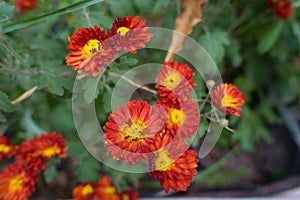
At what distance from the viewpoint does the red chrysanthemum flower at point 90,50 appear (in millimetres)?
497

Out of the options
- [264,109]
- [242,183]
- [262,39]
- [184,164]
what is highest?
[262,39]

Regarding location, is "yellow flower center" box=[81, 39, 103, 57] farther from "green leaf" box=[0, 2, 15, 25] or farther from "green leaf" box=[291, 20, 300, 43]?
"green leaf" box=[291, 20, 300, 43]

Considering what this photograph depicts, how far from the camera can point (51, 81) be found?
66cm

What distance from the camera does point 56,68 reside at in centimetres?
71

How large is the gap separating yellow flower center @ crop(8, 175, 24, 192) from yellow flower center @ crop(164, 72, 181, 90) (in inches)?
11.8

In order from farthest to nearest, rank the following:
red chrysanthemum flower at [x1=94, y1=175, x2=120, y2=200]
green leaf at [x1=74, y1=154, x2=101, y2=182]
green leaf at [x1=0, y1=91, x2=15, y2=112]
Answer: green leaf at [x1=74, y1=154, x2=101, y2=182]
red chrysanthemum flower at [x1=94, y1=175, x2=120, y2=200]
green leaf at [x1=0, y1=91, x2=15, y2=112]

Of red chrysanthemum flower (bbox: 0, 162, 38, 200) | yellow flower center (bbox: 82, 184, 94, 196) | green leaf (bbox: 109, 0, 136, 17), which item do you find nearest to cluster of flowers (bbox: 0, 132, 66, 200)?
red chrysanthemum flower (bbox: 0, 162, 38, 200)

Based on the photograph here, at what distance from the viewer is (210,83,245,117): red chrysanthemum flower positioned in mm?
561

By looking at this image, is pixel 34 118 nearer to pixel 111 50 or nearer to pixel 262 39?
pixel 111 50

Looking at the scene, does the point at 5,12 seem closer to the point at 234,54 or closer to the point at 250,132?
the point at 234,54

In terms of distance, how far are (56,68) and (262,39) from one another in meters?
0.61

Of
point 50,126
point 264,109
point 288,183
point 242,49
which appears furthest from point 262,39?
point 50,126

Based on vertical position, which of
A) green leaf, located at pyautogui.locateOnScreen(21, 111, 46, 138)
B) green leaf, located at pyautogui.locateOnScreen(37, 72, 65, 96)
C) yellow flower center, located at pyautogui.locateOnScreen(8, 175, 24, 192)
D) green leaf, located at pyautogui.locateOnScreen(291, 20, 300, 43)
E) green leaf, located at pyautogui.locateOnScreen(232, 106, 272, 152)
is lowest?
green leaf, located at pyautogui.locateOnScreen(232, 106, 272, 152)

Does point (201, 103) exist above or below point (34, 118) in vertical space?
above
